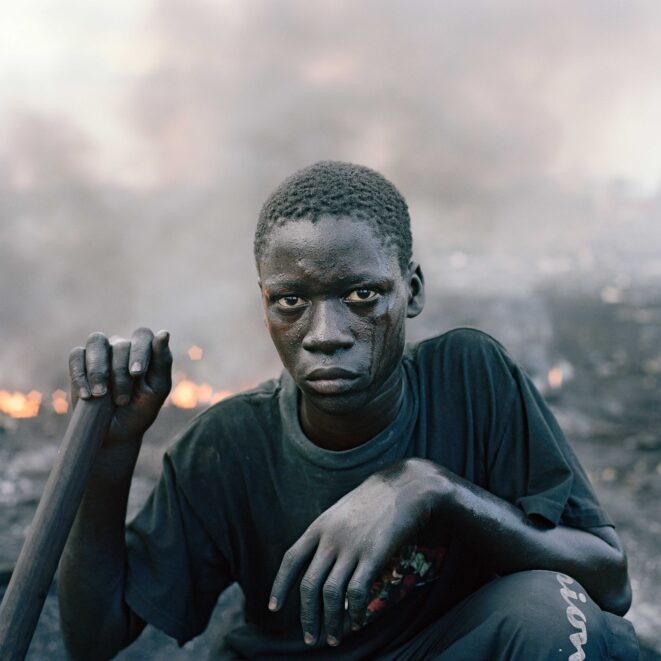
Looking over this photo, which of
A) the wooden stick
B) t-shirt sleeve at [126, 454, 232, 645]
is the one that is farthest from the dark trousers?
the wooden stick

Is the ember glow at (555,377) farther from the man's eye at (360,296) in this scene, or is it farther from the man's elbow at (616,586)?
the man's eye at (360,296)

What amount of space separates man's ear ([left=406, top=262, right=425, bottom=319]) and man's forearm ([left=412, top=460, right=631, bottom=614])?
40 centimetres

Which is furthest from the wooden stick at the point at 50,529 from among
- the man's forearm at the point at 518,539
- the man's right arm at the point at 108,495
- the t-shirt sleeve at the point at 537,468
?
the t-shirt sleeve at the point at 537,468

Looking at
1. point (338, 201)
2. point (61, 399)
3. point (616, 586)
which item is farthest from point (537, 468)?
point (61, 399)

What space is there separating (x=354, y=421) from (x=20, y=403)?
22.3ft

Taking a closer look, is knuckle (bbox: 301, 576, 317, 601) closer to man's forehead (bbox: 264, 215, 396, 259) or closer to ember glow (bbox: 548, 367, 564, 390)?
man's forehead (bbox: 264, 215, 396, 259)

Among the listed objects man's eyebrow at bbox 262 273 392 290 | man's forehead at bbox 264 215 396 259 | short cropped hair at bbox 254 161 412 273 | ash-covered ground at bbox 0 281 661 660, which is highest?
short cropped hair at bbox 254 161 412 273

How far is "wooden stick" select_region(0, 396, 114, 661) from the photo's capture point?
1.53 meters

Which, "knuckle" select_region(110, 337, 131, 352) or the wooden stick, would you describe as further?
"knuckle" select_region(110, 337, 131, 352)

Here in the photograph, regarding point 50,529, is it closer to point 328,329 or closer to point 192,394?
point 328,329

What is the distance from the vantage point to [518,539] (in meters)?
1.71

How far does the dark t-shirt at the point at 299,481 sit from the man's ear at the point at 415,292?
0.19 m

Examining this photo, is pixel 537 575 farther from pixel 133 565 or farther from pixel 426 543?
pixel 133 565

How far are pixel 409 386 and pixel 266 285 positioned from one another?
0.50 m
